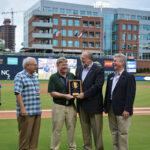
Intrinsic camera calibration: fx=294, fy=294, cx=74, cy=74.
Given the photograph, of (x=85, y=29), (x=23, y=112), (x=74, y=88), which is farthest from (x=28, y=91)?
(x=85, y=29)

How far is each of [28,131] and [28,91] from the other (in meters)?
0.76

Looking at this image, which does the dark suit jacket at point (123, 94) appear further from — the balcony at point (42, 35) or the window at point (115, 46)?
the window at point (115, 46)

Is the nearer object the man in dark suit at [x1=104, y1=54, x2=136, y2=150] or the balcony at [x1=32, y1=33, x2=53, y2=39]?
the man in dark suit at [x1=104, y1=54, x2=136, y2=150]

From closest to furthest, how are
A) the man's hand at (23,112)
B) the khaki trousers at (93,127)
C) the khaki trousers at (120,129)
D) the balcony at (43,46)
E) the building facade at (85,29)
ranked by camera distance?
the man's hand at (23,112)
the khaki trousers at (120,129)
the khaki trousers at (93,127)
the balcony at (43,46)
the building facade at (85,29)

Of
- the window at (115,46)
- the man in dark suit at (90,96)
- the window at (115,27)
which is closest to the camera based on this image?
the man in dark suit at (90,96)

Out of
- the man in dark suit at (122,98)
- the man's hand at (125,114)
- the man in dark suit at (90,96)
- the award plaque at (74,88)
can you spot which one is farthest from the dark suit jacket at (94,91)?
the man's hand at (125,114)

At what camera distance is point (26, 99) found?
5.50 meters

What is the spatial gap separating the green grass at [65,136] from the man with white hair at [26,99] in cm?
131

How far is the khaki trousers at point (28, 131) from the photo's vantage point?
553 centimetres

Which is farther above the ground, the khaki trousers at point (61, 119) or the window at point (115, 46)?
the window at point (115, 46)

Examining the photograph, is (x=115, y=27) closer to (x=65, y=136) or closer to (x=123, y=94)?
(x=65, y=136)

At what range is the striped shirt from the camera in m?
5.41

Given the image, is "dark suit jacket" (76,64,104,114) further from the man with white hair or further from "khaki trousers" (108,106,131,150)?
the man with white hair

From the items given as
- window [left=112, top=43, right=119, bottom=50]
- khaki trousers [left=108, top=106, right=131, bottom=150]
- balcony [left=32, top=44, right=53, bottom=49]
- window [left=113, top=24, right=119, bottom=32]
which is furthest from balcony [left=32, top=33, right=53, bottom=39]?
khaki trousers [left=108, top=106, right=131, bottom=150]
